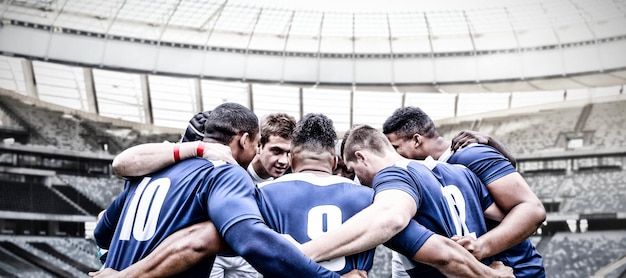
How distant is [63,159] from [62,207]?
2.50 meters

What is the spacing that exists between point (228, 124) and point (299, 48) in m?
22.8

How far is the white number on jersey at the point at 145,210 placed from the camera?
132 inches

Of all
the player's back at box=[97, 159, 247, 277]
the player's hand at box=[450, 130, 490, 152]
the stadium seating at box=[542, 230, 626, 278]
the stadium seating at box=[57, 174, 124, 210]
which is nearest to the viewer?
the player's back at box=[97, 159, 247, 277]

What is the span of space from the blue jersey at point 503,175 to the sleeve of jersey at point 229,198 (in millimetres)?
1677

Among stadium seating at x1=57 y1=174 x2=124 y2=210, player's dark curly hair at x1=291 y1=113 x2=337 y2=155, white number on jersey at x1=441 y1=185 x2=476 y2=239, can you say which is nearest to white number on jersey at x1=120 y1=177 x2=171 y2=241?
player's dark curly hair at x1=291 y1=113 x2=337 y2=155

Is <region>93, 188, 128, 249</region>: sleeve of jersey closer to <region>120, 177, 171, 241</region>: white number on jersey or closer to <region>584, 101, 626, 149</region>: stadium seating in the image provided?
<region>120, 177, 171, 241</region>: white number on jersey

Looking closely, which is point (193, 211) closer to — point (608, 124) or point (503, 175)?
point (503, 175)

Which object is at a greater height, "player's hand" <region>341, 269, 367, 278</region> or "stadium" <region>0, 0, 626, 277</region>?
"player's hand" <region>341, 269, 367, 278</region>

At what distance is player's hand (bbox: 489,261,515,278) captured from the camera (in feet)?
12.6

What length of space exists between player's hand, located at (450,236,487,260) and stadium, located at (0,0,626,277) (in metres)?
20.7

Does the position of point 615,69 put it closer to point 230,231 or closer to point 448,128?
point 448,128

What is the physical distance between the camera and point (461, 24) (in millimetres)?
25922

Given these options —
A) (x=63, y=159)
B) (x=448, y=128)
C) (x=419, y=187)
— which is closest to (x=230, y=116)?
(x=419, y=187)

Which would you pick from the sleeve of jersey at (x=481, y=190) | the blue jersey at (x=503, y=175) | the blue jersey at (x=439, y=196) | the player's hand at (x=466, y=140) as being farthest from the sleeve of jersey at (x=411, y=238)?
the player's hand at (x=466, y=140)
